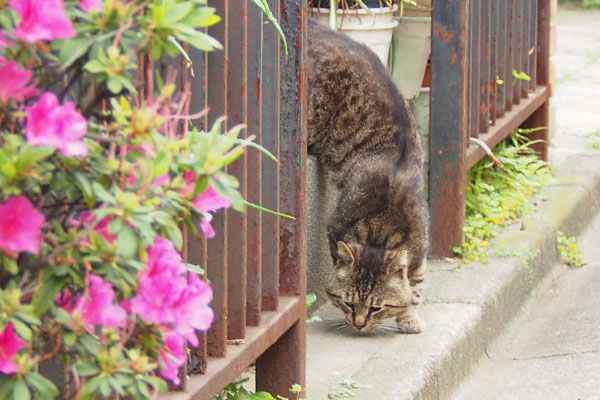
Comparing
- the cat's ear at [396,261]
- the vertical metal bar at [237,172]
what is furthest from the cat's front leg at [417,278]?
the vertical metal bar at [237,172]

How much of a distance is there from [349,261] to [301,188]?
1284 mm

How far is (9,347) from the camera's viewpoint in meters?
1.40

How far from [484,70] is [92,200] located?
159 inches

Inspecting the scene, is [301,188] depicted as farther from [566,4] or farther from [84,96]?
[566,4]

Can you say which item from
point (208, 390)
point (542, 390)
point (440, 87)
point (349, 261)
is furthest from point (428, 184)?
point (208, 390)

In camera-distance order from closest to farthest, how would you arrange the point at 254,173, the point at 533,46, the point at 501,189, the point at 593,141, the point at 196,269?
1. the point at 196,269
2. the point at 254,173
3. the point at 501,189
4. the point at 533,46
5. the point at 593,141

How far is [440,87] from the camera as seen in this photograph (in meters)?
4.77

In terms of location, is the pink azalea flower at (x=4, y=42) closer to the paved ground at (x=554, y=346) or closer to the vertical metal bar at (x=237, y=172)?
the vertical metal bar at (x=237, y=172)

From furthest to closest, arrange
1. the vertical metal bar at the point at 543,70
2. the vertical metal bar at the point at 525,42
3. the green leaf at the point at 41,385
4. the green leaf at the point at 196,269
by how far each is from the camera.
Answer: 1. the vertical metal bar at the point at 543,70
2. the vertical metal bar at the point at 525,42
3. the green leaf at the point at 196,269
4. the green leaf at the point at 41,385

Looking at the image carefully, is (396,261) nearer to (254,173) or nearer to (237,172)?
(254,173)

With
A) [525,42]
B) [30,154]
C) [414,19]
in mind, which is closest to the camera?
[30,154]

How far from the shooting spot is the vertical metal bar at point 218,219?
249cm

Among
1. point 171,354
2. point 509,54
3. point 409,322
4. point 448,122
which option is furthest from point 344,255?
point 171,354

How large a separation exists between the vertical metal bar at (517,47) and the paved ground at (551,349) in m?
1.00
